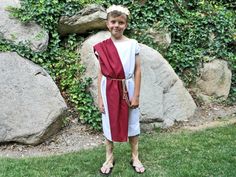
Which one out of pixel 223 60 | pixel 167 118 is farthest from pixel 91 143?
pixel 223 60

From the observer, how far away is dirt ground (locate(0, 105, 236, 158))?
5.10 meters

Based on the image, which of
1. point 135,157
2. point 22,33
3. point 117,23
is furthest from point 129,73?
point 22,33

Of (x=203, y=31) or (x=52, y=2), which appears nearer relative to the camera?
(x=52, y=2)

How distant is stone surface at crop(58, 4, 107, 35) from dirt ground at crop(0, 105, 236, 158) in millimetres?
1453

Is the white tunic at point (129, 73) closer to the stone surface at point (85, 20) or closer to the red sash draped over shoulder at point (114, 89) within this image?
the red sash draped over shoulder at point (114, 89)

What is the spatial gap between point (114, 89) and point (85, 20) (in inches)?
99.4

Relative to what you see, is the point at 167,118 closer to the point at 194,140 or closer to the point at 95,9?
the point at 194,140

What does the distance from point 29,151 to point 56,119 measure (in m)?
0.51

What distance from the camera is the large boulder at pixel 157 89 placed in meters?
5.71

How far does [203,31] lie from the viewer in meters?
6.87

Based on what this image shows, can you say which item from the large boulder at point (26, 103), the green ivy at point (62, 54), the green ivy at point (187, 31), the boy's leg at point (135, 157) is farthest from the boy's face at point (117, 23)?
the green ivy at point (187, 31)

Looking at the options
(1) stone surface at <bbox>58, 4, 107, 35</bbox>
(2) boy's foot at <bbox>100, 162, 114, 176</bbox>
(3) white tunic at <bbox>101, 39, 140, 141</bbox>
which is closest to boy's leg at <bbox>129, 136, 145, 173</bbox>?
(3) white tunic at <bbox>101, 39, 140, 141</bbox>

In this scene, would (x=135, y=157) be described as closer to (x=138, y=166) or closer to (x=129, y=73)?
(x=138, y=166)

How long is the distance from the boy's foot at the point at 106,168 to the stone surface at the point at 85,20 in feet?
8.55
